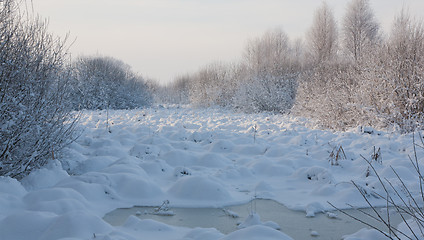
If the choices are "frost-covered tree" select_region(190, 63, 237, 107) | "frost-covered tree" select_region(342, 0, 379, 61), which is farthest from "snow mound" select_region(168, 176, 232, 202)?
"frost-covered tree" select_region(342, 0, 379, 61)

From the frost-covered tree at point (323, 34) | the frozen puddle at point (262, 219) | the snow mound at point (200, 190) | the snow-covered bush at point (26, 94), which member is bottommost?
the frozen puddle at point (262, 219)

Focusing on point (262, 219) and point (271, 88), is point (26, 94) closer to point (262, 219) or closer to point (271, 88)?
point (262, 219)

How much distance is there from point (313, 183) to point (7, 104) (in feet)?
12.9

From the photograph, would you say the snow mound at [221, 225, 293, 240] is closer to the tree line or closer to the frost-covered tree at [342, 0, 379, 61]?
the tree line

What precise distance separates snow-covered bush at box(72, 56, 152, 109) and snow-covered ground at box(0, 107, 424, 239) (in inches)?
597

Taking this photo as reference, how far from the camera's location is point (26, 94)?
412 cm

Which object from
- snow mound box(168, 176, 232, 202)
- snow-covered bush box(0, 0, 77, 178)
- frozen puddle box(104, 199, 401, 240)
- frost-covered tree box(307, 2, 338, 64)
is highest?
frost-covered tree box(307, 2, 338, 64)

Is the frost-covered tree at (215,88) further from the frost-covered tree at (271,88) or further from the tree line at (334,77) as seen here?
the frost-covered tree at (271,88)

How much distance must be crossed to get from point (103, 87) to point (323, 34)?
1973cm

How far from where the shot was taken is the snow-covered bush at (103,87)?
73.4 feet

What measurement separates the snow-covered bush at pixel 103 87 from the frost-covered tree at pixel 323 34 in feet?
52.2

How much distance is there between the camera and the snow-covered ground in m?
2.97

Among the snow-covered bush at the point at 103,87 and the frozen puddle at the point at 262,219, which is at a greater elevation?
the snow-covered bush at the point at 103,87

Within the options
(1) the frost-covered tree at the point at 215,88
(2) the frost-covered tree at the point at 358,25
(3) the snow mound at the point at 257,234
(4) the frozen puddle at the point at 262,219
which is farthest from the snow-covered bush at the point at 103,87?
(3) the snow mound at the point at 257,234
